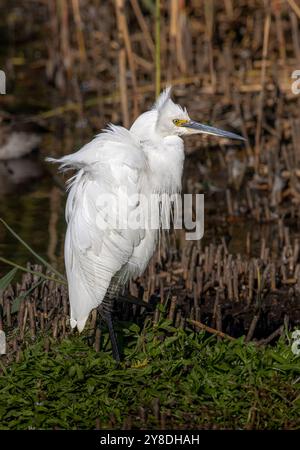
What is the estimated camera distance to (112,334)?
170 inches

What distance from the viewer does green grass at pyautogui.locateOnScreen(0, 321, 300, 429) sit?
3795 mm

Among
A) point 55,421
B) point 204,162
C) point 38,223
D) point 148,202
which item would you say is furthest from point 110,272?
point 204,162

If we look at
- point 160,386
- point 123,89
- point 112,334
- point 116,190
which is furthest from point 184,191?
point 160,386

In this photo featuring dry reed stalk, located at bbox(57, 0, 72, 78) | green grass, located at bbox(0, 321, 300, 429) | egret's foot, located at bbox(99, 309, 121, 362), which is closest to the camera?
green grass, located at bbox(0, 321, 300, 429)

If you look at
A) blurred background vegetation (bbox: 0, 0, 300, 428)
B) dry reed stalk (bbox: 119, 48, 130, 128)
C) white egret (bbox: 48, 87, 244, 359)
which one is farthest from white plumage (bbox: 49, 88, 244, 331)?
dry reed stalk (bbox: 119, 48, 130, 128)

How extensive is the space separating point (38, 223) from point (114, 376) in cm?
314

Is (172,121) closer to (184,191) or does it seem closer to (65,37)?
(184,191)

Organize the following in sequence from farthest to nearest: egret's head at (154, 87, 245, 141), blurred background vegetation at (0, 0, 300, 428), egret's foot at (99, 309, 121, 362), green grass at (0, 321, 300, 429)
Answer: egret's head at (154, 87, 245, 141)
egret's foot at (99, 309, 121, 362)
blurred background vegetation at (0, 0, 300, 428)
green grass at (0, 321, 300, 429)

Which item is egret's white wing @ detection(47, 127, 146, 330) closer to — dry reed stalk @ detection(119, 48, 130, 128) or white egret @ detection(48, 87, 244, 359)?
white egret @ detection(48, 87, 244, 359)

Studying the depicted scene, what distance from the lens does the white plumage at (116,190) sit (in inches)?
170

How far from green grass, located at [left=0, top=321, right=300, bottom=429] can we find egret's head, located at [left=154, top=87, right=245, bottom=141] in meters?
0.87

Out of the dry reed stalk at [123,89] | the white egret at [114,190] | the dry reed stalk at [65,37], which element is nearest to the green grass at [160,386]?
the white egret at [114,190]
